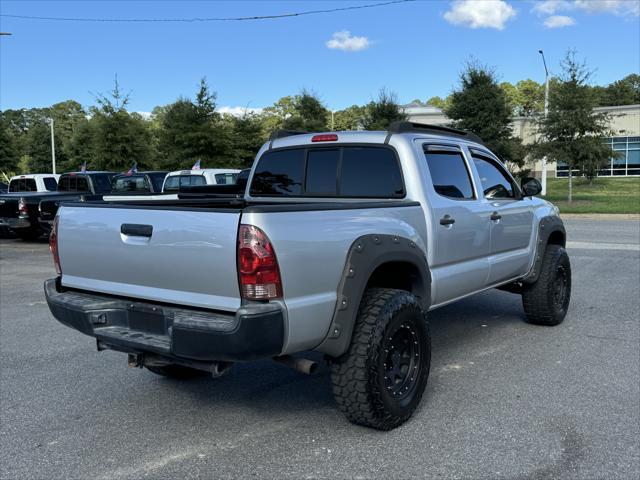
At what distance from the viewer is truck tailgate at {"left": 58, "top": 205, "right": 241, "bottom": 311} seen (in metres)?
3.12

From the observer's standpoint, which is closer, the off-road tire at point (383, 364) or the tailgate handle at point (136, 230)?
the tailgate handle at point (136, 230)

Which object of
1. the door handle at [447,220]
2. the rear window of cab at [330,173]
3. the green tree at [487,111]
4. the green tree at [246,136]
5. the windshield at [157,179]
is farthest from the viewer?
the green tree at [246,136]

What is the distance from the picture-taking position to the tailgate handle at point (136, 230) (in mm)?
3365

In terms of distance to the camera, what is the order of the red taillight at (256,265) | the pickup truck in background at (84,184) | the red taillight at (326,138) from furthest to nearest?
the pickup truck in background at (84,184) → the red taillight at (326,138) → the red taillight at (256,265)

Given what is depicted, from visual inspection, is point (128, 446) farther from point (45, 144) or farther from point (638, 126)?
point (45, 144)

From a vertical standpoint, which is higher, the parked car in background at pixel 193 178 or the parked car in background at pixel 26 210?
the parked car in background at pixel 193 178

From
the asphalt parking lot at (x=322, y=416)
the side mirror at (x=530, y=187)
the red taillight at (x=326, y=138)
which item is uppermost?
the red taillight at (x=326, y=138)

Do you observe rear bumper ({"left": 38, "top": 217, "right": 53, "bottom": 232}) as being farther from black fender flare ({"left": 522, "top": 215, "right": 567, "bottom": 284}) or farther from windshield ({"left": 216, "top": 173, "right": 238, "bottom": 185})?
black fender flare ({"left": 522, "top": 215, "right": 567, "bottom": 284})

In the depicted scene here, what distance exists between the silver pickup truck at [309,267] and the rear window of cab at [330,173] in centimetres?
1

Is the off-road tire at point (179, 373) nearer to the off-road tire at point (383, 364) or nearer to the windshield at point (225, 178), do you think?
the off-road tire at point (383, 364)

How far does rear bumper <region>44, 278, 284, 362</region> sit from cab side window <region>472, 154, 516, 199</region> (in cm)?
298

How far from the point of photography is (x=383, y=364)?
3.65m

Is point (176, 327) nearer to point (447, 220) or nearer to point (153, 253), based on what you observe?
point (153, 253)

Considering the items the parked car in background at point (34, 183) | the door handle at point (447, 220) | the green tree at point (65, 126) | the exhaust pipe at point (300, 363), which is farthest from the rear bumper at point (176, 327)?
the green tree at point (65, 126)
